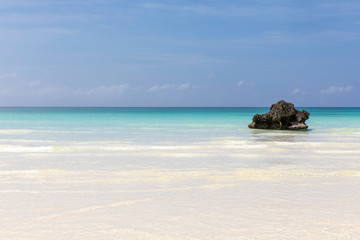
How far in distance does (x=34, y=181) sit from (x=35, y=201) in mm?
1844

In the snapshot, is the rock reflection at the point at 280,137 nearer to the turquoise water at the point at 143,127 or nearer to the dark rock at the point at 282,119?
the turquoise water at the point at 143,127

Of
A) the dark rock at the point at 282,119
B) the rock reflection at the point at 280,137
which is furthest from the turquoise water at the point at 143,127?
the dark rock at the point at 282,119

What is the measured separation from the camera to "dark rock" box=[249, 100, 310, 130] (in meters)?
27.7

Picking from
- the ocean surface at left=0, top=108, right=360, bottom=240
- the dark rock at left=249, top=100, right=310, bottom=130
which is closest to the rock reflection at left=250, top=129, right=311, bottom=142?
the dark rock at left=249, top=100, right=310, bottom=130

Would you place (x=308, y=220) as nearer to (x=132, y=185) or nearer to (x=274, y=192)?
(x=274, y=192)

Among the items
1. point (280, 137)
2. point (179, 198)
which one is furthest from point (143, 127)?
point (179, 198)

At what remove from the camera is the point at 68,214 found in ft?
19.7

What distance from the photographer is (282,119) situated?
91.2 feet

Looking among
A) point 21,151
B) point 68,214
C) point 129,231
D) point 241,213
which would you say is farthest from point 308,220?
point 21,151

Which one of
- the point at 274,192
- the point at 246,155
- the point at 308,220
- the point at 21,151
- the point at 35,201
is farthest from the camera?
the point at 21,151

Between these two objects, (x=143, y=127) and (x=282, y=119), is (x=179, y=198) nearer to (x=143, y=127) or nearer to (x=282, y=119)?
(x=282, y=119)

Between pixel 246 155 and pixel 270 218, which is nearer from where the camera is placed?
pixel 270 218

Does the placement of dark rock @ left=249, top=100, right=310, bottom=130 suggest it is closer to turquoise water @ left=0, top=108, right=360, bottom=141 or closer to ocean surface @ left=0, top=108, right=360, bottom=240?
turquoise water @ left=0, top=108, right=360, bottom=141

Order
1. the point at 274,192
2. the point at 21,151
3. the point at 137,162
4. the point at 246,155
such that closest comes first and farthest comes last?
the point at 274,192
the point at 137,162
the point at 246,155
the point at 21,151
